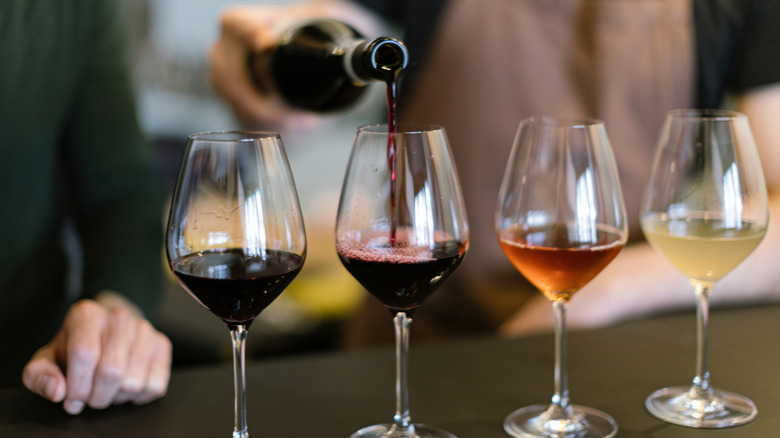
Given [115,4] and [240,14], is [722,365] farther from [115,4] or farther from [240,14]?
[115,4]

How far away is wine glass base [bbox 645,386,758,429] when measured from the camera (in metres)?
0.77

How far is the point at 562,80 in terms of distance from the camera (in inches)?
64.7

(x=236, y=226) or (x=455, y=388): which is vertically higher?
(x=236, y=226)

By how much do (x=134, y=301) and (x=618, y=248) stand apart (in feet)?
2.52

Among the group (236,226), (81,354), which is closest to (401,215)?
(236,226)

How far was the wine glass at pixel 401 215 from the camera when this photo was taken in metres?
0.73

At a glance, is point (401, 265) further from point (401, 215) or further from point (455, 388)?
point (455, 388)

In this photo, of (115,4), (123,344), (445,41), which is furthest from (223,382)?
(445,41)

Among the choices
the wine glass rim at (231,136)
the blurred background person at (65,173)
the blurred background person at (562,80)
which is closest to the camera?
the wine glass rim at (231,136)

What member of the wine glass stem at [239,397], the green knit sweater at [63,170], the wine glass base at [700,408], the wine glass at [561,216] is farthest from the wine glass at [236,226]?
the green knit sweater at [63,170]

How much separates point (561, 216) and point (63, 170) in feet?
3.12

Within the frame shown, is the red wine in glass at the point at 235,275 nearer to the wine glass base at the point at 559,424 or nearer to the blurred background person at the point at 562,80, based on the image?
the wine glass base at the point at 559,424

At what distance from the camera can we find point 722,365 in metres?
0.94

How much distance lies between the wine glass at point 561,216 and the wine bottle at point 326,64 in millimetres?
→ 174
